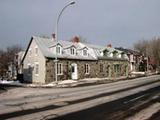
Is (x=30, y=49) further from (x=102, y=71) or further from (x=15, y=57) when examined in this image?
(x=15, y=57)

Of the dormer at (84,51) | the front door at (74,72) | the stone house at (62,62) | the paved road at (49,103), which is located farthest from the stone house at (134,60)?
the paved road at (49,103)

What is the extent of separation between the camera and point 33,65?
129ft

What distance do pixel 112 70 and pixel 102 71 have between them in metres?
3.90

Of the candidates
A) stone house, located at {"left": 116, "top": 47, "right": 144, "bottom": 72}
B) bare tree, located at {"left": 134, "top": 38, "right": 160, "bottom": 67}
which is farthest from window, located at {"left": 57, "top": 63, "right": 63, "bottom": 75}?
bare tree, located at {"left": 134, "top": 38, "right": 160, "bottom": 67}

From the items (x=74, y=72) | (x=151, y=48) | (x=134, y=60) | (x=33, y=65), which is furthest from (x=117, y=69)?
(x=151, y=48)

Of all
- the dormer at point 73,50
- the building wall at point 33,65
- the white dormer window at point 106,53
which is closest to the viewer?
the building wall at point 33,65

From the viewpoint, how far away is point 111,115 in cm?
1096

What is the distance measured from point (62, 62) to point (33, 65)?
461cm

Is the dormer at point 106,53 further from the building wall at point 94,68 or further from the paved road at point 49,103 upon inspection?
the paved road at point 49,103

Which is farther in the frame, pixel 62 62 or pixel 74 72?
pixel 74 72

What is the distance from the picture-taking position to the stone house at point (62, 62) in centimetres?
3681

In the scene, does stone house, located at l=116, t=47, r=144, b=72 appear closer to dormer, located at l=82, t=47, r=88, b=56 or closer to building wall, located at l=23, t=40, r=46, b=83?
dormer, located at l=82, t=47, r=88, b=56

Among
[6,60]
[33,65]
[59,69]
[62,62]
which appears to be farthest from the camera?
[6,60]

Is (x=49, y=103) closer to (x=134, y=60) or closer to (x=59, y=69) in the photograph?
(x=59, y=69)
